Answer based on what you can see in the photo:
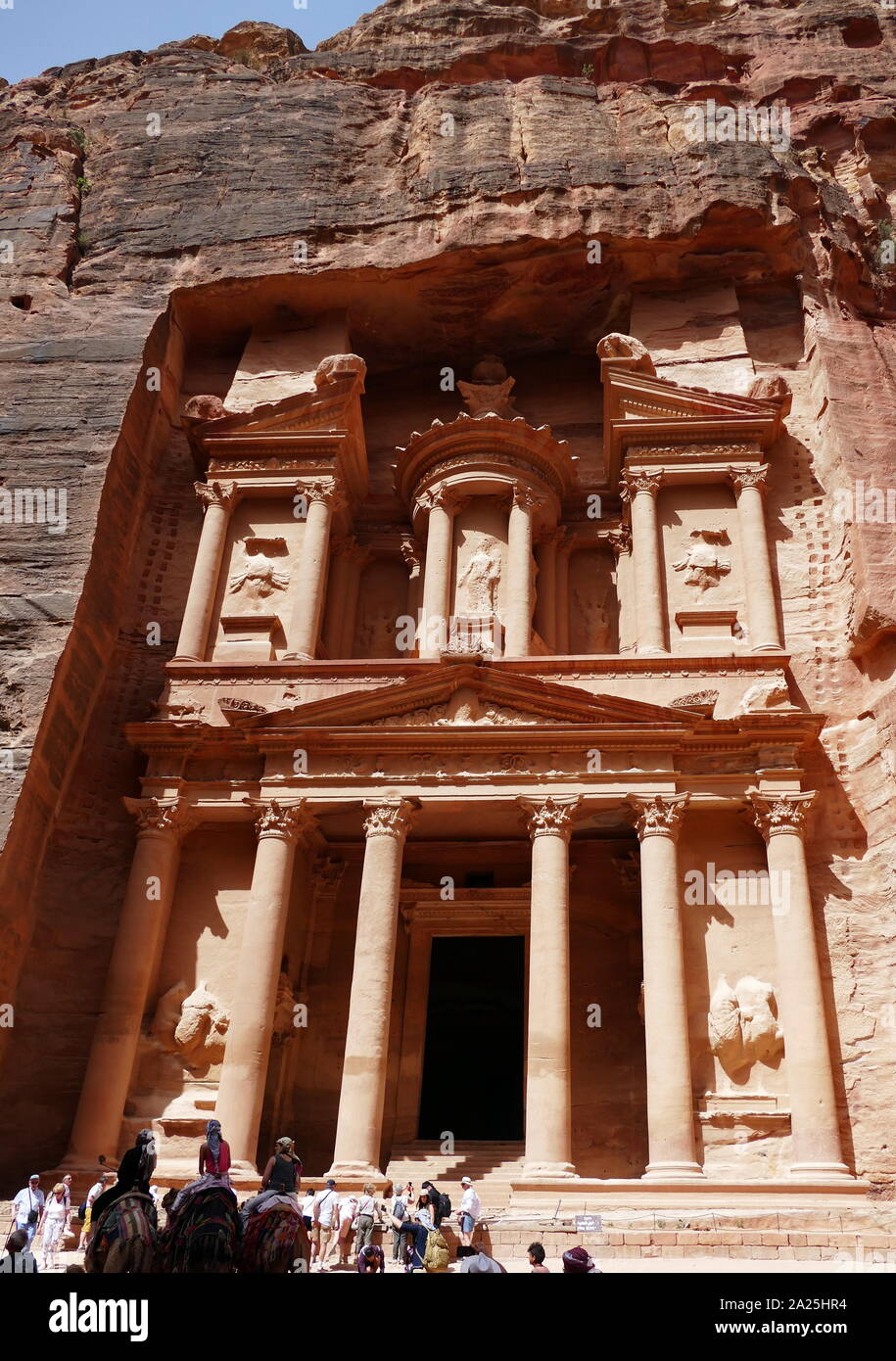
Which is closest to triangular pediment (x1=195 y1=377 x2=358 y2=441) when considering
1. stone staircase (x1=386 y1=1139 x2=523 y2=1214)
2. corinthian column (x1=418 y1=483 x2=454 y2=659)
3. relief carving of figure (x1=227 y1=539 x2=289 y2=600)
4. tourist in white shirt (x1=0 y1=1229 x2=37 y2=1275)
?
corinthian column (x1=418 y1=483 x2=454 y2=659)

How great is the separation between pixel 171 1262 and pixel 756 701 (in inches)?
514

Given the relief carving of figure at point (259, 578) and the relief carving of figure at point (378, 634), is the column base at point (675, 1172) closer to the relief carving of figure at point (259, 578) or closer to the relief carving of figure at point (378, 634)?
the relief carving of figure at point (378, 634)

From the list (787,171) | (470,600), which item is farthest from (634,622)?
(787,171)

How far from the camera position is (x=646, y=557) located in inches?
810

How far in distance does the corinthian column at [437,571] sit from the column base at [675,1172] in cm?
888

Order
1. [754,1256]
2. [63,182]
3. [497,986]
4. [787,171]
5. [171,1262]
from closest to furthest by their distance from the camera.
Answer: [171,1262] < [754,1256] < [497,986] < [787,171] < [63,182]

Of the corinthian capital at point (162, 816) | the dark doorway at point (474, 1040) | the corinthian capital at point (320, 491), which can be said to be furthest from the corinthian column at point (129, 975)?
the corinthian capital at point (320, 491)

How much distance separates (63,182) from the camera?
26875 mm

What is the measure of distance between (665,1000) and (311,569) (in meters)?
9.89

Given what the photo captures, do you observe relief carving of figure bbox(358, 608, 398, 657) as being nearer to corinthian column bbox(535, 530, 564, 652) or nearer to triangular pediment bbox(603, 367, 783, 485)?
corinthian column bbox(535, 530, 564, 652)

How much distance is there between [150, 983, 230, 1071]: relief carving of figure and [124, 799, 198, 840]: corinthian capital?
257 centimetres

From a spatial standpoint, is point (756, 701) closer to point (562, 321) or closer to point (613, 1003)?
point (613, 1003)

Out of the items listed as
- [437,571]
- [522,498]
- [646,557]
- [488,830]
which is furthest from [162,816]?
[646,557]

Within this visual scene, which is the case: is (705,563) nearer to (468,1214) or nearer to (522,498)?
(522,498)
